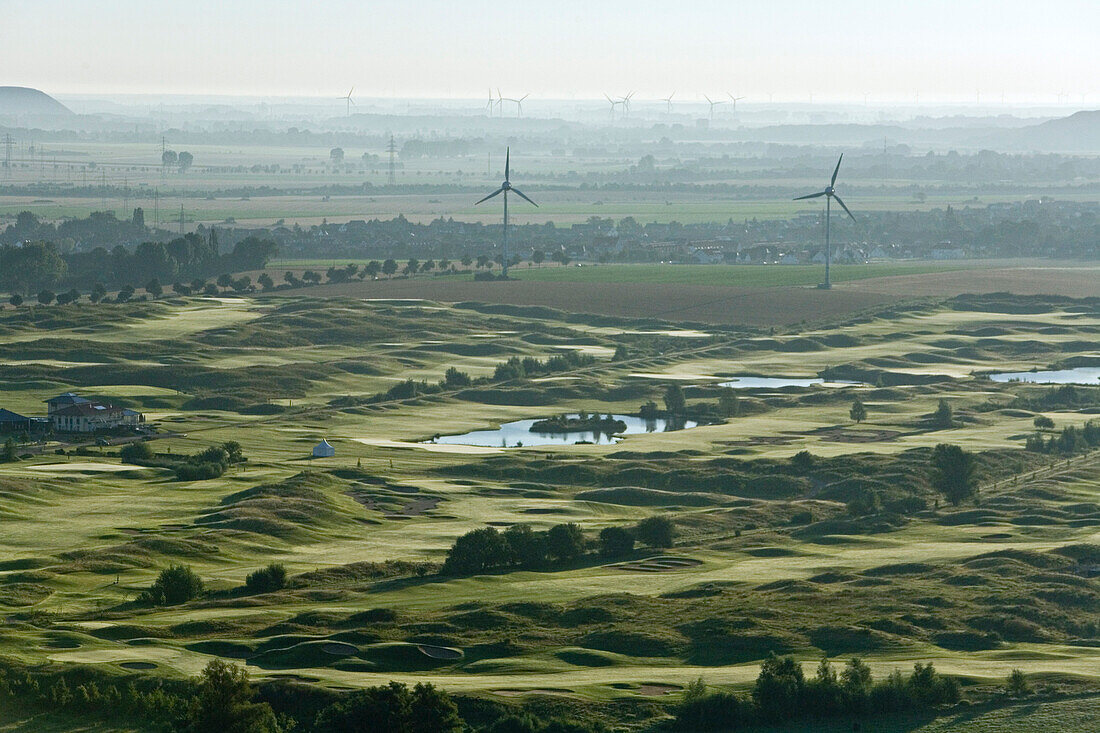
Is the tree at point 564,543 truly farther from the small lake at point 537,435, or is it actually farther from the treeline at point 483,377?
the treeline at point 483,377

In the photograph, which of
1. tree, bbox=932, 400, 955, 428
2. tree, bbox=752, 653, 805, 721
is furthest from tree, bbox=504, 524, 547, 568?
tree, bbox=932, 400, 955, 428

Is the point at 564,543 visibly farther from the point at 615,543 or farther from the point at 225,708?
the point at 225,708

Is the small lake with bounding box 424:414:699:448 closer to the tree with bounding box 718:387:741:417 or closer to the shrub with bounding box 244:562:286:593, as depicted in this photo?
the tree with bounding box 718:387:741:417

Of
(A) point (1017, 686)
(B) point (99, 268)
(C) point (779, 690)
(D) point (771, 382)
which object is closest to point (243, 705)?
(C) point (779, 690)

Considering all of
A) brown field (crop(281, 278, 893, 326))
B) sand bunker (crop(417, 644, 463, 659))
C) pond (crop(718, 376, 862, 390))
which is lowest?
sand bunker (crop(417, 644, 463, 659))

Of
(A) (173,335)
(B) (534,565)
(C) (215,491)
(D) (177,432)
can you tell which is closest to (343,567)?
(B) (534,565)
